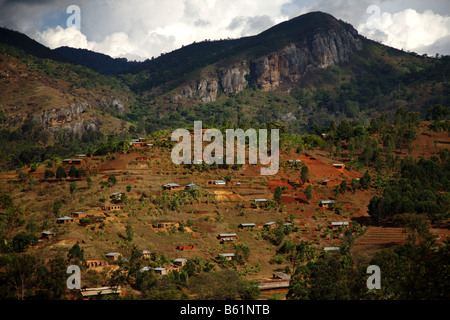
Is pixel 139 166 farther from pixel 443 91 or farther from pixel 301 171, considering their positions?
pixel 443 91

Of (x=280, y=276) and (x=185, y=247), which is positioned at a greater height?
(x=185, y=247)

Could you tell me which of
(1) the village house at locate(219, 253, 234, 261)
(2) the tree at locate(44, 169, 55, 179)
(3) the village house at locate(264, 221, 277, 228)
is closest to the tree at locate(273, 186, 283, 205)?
(3) the village house at locate(264, 221, 277, 228)

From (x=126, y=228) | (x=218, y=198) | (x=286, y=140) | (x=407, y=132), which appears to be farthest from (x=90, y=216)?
(x=407, y=132)

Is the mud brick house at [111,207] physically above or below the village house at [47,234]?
above

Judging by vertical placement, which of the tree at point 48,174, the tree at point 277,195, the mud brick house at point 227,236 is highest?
the tree at point 48,174

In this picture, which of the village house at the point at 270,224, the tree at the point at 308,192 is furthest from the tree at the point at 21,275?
the tree at the point at 308,192

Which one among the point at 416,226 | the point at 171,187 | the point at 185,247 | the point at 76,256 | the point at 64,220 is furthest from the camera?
the point at 171,187

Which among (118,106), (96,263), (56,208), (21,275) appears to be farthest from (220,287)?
(118,106)

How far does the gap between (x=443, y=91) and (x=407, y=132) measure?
97247mm

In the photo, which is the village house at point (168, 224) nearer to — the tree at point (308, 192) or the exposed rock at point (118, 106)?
the tree at point (308, 192)

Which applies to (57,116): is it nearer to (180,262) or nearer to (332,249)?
(180,262)

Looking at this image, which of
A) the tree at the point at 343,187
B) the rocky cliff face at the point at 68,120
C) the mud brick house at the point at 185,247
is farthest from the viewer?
the rocky cliff face at the point at 68,120
